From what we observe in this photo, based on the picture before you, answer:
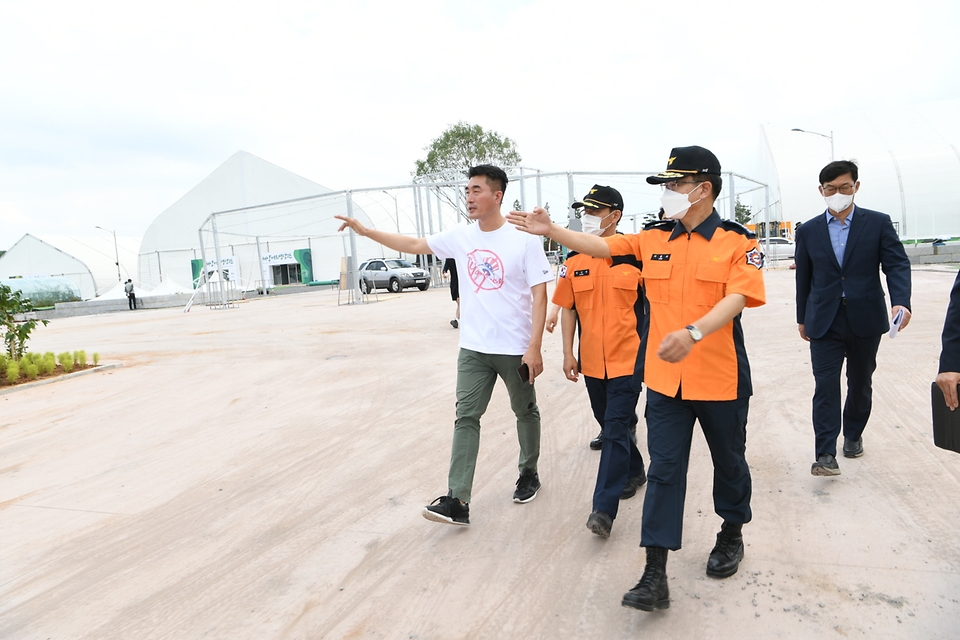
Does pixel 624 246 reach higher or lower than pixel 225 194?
lower

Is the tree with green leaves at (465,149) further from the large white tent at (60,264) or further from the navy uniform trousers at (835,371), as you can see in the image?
the navy uniform trousers at (835,371)

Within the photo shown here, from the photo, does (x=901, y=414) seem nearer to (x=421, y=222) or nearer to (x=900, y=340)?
(x=900, y=340)

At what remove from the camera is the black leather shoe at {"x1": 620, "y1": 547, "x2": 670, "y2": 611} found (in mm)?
2580

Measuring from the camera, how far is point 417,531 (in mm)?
3631

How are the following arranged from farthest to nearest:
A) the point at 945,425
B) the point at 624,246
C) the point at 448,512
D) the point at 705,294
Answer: the point at 448,512, the point at 624,246, the point at 705,294, the point at 945,425

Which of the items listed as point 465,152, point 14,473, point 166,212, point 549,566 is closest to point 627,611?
point 549,566

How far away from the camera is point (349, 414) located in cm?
636

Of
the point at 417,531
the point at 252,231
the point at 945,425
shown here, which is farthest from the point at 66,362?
the point at 252,231

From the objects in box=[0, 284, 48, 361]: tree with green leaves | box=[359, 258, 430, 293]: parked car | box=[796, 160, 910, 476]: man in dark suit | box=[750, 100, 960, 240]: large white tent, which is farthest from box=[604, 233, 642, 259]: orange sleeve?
box=[750, 100, 960, 240]: large white tent

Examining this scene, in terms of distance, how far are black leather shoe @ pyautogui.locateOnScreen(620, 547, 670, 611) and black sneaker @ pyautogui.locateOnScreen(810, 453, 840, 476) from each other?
1758 mm

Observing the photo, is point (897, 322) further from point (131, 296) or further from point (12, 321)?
point (131, 296)

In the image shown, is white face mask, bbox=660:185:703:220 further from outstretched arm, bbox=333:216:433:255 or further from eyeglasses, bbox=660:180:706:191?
outstretched arm, bbox=333:216:433:255

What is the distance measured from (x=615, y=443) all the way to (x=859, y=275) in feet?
6.50

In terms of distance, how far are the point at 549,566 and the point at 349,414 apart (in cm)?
362
